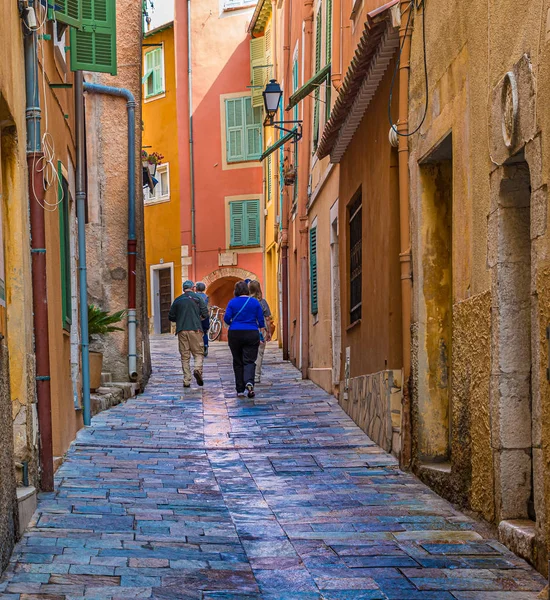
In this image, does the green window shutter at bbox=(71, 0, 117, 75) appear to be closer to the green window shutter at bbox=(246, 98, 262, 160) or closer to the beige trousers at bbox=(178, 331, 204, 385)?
the beige trousers at bbox=(178, 331, 204, 385)

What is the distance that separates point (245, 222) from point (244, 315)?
19.1 meters

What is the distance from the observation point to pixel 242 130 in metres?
33.5

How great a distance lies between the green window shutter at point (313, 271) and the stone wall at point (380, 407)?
4.93 m

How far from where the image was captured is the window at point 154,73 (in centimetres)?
3481

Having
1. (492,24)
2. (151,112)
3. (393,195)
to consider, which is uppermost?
(151,112)

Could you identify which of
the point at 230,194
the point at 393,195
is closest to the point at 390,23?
the point at 393,195

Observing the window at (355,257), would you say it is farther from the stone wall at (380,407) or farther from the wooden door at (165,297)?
the wooden door at (165,297)

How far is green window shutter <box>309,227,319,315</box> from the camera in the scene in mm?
16766

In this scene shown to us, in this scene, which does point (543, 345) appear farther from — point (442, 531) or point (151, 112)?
point (151, 112)

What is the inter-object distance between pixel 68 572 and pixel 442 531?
228 cm

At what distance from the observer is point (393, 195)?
31.3 ft

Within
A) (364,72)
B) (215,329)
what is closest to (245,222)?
(215,329)

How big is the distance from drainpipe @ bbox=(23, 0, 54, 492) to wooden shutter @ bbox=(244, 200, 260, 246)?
2559 cm

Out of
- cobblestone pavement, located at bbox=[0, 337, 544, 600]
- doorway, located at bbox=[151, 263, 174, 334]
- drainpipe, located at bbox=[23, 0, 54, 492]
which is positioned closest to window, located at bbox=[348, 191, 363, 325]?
cobblestone pavement, located at bbox=[0, 337, 544, 600]
